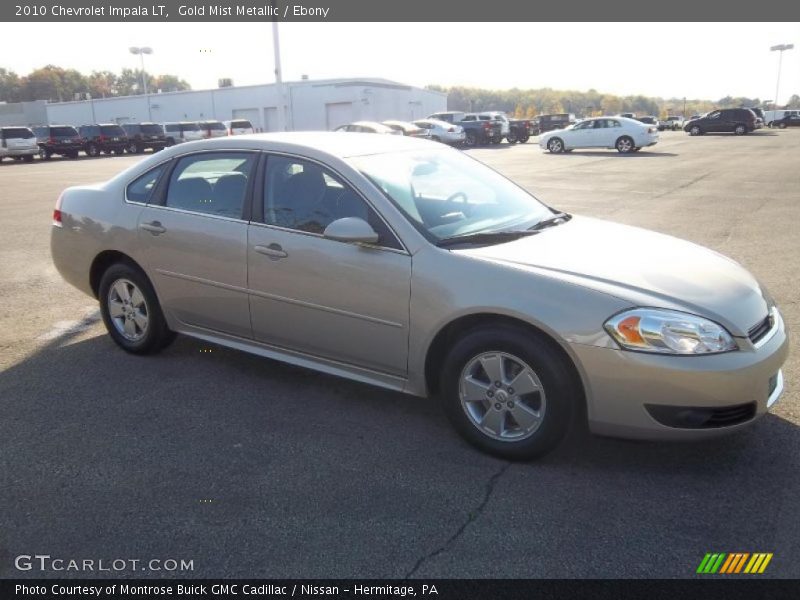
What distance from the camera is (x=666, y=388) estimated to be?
124 inches

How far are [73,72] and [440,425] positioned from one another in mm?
133960

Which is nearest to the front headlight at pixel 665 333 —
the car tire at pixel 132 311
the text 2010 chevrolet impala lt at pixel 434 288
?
the text 2010 chevrolet impala lt at pixel 434 288

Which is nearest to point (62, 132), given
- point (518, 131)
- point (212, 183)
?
point (518, 131)

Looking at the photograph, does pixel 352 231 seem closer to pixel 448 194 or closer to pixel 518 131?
pixel 448 194

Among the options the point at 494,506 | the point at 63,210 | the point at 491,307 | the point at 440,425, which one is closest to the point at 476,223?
the point at 491,307

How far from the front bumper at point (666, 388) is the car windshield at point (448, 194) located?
115cm

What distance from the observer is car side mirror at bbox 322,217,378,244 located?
3.72 metres

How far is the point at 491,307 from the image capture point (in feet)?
11.2

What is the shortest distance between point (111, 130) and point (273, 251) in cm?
3773

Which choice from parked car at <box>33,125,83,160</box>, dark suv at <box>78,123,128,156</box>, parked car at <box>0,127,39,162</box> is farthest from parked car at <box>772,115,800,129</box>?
parked car at <box>0,127,39,162</box>

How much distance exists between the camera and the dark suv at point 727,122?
42.5 m

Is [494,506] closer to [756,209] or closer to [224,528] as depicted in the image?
[224,528]

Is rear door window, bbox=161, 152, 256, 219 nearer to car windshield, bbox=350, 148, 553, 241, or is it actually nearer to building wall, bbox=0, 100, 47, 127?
car windshield, bbox=350, 148, 553, 241
